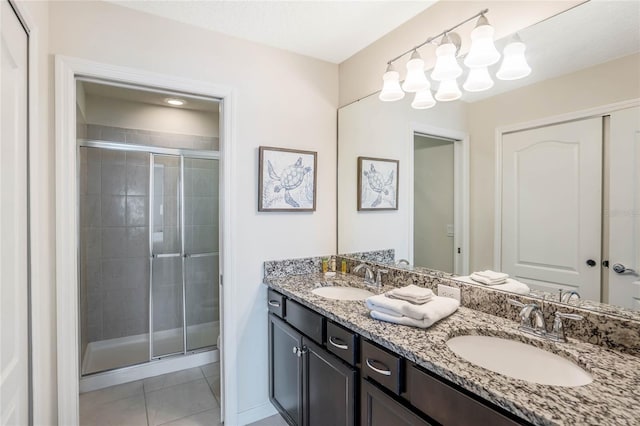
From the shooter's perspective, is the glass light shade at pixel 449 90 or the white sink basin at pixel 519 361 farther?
the glass light shade at pixel 449 90

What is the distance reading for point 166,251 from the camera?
321 cm

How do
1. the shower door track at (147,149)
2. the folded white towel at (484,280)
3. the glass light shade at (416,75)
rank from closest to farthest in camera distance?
the folded white towel at (484,280) → the glass light shade at (416,75) → the shower door track at (147,149)

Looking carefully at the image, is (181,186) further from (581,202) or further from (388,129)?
(581,202)

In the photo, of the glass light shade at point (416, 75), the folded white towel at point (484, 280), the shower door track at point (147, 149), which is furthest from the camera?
the shower door track at point (147, 149)

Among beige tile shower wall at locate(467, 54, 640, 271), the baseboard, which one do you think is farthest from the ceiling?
the baseboard

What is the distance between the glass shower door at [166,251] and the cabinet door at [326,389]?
75.7 inches

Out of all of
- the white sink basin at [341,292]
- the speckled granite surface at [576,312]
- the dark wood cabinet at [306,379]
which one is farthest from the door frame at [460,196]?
the dark wood cabinet at [306,379]

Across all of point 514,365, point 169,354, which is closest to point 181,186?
point 169,354

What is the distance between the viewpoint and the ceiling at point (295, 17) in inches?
67.6

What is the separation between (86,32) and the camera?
1668 mm

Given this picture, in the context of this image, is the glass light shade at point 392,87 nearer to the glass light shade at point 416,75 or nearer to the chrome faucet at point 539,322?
the glass light shade at point 416,75

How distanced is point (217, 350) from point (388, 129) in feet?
7.90

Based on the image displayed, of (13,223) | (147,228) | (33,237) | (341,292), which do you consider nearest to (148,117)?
(147,228)

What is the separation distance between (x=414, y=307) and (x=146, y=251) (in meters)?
2.78
